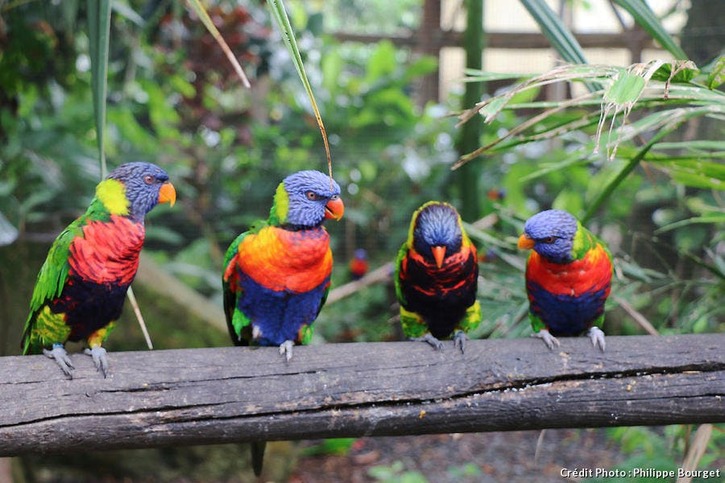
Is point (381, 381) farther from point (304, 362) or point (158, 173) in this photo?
point (158, 173)

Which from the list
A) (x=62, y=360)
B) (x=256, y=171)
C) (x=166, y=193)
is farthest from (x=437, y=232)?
(x=256, y=171)

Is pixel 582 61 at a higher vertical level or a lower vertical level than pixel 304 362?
higher

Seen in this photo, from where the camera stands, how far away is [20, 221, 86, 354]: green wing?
1418 millimetres

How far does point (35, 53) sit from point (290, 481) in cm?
227

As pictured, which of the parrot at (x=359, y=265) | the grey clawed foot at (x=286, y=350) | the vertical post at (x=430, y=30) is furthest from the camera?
the vertical post at (x=430, y=30)

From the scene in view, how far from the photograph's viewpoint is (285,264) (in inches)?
61.1

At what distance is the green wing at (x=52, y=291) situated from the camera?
4.65 feet

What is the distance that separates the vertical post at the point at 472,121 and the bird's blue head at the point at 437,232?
1039mm

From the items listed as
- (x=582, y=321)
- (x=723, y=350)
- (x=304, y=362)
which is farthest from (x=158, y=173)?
(x=723, y=350)

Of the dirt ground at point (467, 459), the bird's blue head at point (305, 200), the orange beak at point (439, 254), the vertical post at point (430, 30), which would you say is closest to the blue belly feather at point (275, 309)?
the bird's blue head at point (305, 200)

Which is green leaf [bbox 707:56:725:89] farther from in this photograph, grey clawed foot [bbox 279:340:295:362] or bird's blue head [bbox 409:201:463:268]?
grey clawed foot [bbox 279:340:295:362]

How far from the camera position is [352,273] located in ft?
13.8

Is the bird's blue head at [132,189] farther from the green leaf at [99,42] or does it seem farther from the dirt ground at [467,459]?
the dirt ground at [467,459]

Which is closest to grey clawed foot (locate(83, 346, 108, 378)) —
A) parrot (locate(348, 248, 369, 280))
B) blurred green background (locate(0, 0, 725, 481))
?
blurred green background (locate(0, 0, 725, 481))
